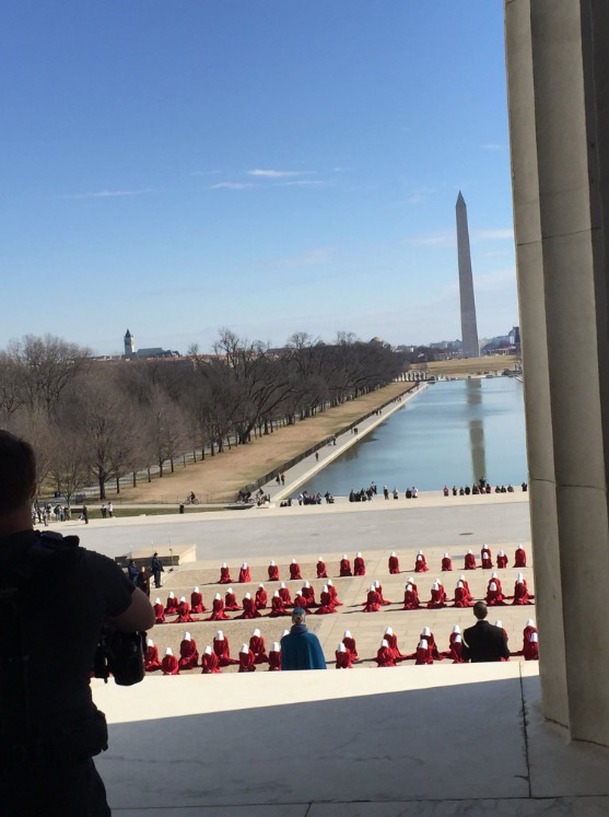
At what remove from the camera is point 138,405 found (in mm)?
60500

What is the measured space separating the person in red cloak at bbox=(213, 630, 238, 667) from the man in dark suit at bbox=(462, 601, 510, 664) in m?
6.50

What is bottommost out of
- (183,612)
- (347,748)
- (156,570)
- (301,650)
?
(183,612)

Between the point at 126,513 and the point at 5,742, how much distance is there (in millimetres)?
37100

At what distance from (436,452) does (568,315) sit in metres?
52.1

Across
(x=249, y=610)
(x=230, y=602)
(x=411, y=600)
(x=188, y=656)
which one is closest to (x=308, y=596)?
(x=249, y=610)

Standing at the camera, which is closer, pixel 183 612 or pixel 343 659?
pixel 343 659

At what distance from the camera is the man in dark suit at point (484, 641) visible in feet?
23.3

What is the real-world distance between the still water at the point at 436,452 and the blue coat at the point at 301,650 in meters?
34.6

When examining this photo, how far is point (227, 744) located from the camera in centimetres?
468

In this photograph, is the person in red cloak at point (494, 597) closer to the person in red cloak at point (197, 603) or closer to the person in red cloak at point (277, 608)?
the person in red cloak at point (277, 608)

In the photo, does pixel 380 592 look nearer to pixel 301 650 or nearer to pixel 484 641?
pixel 301 650

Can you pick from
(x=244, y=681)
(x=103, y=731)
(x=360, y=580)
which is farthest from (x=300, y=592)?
(x=103, y=731)

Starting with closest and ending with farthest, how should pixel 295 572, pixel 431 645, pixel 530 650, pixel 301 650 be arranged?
1. pixel 301 650
2. pixel 530 650
3. pixel 431 645
4. pixel 295 572

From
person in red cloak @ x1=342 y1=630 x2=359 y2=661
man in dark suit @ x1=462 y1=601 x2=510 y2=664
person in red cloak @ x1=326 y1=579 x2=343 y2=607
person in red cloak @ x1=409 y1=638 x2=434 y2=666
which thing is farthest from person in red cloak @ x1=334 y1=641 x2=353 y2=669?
man in dark suit @ x1=462 y1=601 x2=510 y2=664
